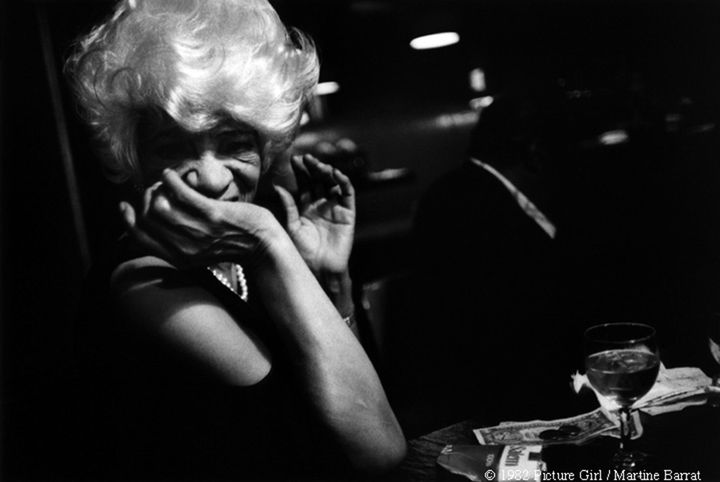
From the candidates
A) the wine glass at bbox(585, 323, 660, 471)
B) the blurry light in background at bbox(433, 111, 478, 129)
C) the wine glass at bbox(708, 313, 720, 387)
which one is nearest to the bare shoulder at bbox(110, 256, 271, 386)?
the wine glass at bbox(585, 323, 660, 471)

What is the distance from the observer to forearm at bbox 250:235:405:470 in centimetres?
104

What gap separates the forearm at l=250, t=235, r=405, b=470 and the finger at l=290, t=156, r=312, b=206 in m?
0.39

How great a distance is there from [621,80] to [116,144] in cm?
310

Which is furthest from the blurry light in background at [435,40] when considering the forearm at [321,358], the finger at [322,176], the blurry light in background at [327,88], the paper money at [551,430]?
the paper money at [551,430]

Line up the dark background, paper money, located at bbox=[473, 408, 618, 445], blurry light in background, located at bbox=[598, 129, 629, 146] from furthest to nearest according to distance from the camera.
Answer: blurry light in background, located at bbox=[598, 129, 629, 146]
the dark background
paper money, located at bbox=[473, 408, 618, 445]

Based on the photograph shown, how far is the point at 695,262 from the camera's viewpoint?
3.11 m

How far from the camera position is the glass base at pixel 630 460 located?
0.82 m

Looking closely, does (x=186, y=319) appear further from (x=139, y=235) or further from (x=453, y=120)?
(x=453, y=120)

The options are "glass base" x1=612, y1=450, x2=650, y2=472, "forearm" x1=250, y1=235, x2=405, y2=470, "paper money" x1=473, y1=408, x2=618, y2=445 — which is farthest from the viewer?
"forearm" x1=250, y1=235, x2=405, y2=470

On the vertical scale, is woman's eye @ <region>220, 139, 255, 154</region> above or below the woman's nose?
above

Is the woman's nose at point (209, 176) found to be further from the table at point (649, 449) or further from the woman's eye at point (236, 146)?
the table at point (649, 449)

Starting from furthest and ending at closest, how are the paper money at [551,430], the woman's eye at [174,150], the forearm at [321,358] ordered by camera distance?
the woman's eye at [174,150]
the forearm at [321,358]
the paper money at [551,430]

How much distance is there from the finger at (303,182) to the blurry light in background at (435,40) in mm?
2690

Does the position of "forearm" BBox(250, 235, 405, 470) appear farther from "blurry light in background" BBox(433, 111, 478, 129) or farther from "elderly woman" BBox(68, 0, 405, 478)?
"blurry light in background" BBox(433, 111, 478, 129)
